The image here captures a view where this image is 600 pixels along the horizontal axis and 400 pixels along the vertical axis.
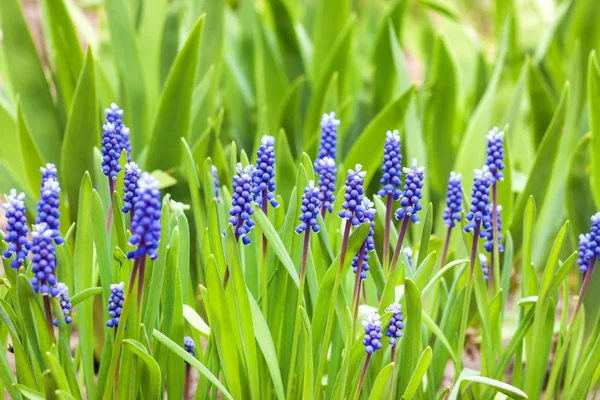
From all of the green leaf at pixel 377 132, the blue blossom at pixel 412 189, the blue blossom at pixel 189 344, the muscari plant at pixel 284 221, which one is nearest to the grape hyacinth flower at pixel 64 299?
the muscari plant at pixel 284 221

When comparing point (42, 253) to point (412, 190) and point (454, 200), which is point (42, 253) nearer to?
point (412, 190)

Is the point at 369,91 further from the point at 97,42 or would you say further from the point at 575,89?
the point at 97,42

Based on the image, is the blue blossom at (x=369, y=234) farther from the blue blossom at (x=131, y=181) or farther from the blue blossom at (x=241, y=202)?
the blue blossom at (x=131, y=181)

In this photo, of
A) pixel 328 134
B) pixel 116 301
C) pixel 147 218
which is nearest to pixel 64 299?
pixel 116 301

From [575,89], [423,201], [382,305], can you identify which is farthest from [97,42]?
[382,305]

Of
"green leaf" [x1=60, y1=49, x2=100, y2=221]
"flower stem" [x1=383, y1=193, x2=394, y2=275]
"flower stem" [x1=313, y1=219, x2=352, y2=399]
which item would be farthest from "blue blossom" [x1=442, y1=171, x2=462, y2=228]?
"green leaf" [x1=60, y1=49, x2=100, y2=221]
